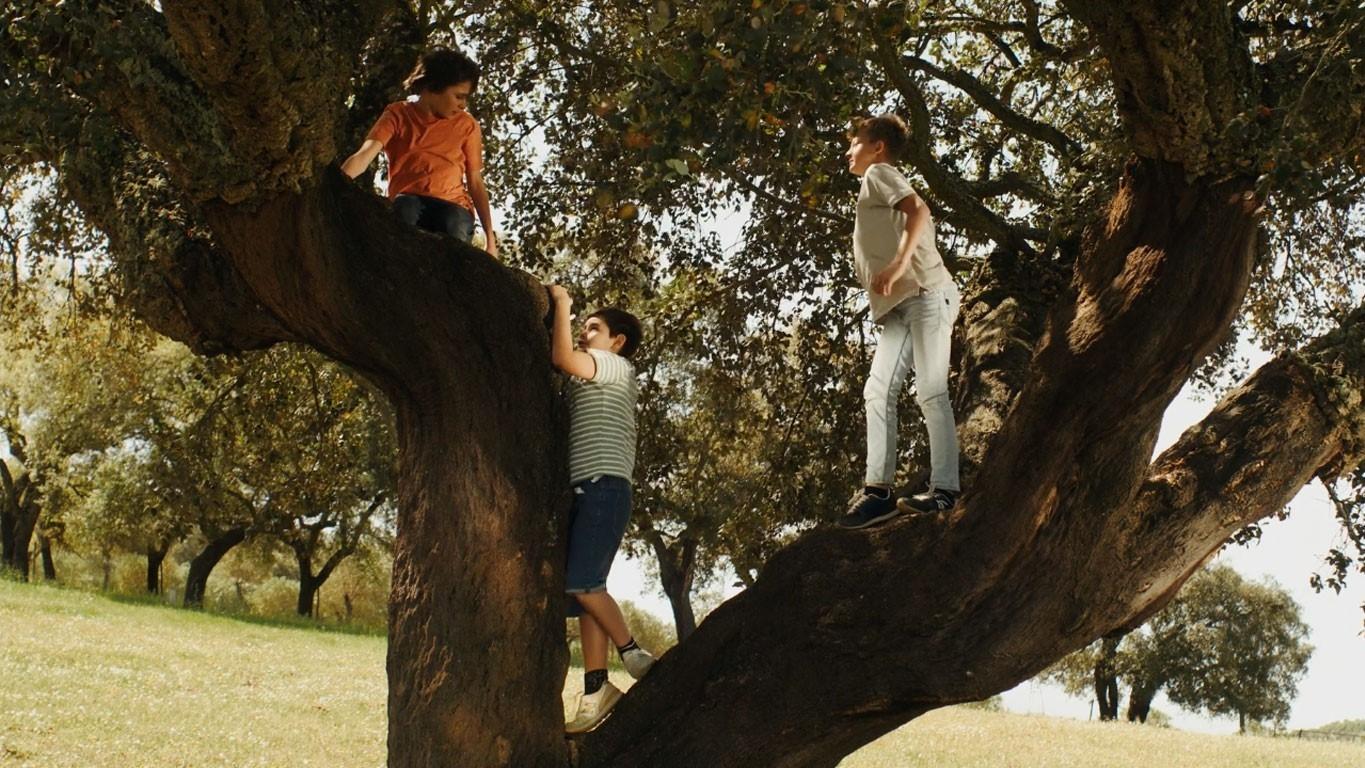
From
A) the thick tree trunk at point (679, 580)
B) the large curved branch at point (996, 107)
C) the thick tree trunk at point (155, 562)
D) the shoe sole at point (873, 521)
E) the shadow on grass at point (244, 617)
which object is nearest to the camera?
the shoe sole at point (873, 521)

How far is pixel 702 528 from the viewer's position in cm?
1515

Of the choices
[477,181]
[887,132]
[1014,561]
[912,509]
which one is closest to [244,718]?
[477,181]

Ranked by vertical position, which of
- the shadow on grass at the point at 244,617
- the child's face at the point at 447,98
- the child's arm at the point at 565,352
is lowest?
the shadow on grass at the point at 244,617

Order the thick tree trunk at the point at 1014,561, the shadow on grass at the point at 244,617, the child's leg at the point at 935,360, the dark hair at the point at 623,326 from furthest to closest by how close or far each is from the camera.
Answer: the shadow on grass at the point at 244,617 < the dark hair at the point at 623,326 < the child's leg at the point at 935,360 < the thick tree trunk at the point at 1014,561

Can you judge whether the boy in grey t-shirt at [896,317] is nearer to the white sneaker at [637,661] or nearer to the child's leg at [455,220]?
the white sneaker at [637,661]

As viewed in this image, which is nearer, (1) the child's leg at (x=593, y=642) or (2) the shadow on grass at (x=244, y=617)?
(1) the child's leg at (x=593, y=642)

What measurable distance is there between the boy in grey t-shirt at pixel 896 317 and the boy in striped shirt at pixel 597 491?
122cm

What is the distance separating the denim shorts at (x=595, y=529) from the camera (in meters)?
6.59

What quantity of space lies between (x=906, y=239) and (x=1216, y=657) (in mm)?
41662

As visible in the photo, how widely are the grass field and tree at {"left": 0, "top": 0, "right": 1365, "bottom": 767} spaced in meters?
6.82

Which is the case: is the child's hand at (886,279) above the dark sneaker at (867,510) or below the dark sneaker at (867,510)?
above

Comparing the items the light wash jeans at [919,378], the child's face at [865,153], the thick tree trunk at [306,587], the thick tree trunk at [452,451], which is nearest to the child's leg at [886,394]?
the light wash jeans at [919,378]

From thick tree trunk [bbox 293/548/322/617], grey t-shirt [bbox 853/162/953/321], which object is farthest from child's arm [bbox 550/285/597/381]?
thick tree trunk [bbox 293/548/322/617]

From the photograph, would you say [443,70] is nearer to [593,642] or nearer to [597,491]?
[597,491]
